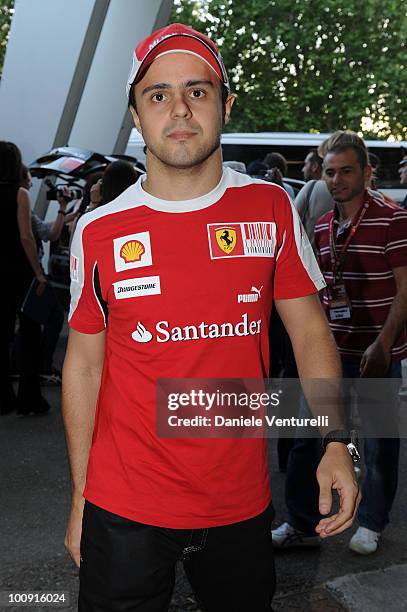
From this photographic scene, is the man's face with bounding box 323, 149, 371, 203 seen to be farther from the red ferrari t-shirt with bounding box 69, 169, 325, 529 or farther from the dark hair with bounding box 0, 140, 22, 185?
→ the dark hair with bounding box 0, 140, 22, 185

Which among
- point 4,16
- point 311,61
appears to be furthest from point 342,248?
point 4,16

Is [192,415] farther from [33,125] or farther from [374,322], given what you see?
[33,125]

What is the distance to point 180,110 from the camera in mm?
2148

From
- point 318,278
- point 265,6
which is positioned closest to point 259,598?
point 318,278

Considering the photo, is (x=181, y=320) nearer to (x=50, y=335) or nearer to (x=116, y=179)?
(x=116, y=179)

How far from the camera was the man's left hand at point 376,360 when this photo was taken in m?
3.93

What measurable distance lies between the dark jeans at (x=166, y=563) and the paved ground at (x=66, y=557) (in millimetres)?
1487

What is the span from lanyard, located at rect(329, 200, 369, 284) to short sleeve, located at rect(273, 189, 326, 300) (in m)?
1.94

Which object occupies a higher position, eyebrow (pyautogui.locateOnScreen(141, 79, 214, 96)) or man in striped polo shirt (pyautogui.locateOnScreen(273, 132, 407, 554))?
eyebrow (pyautogui.locateOnScreen(141, 79, 214, 96))

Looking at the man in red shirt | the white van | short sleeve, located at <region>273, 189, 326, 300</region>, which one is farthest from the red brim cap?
the white van

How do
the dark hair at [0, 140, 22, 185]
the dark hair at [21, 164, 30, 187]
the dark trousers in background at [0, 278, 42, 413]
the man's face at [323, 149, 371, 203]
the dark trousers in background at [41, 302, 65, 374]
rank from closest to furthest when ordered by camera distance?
1. the man's face at [323, 149, 371, 203]
2. the dark hair at [0, 140, 22, 185]
3. the dark trousers in background at [0, 278, 42, 413]
4. the dark hair at [21, 164, 30, 187]
5. the dark trousers in background at [41, 302, 65, 374]

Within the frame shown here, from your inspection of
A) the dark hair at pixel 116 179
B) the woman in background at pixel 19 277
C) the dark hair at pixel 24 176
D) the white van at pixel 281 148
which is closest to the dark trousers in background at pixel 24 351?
the woman in background at pixel 19 277

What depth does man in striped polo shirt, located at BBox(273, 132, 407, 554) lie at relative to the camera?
411cm

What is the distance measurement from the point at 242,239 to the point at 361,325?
2.13m
